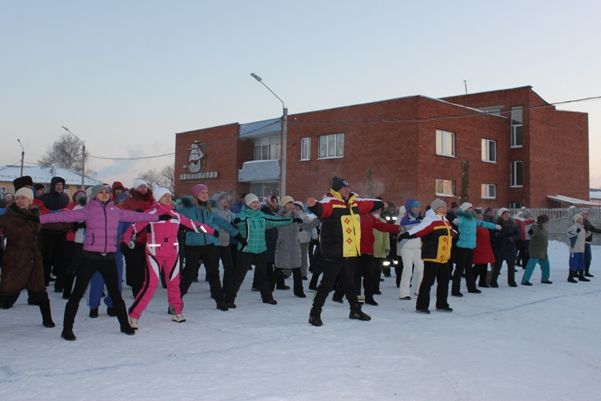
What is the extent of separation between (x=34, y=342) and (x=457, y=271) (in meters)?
7.38

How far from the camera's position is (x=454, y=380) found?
4.88m

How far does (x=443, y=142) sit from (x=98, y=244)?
28581mm

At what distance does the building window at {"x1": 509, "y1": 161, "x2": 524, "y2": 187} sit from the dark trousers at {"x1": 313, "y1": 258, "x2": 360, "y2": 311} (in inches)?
1270

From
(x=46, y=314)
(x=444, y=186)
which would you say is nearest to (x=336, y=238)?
(x=46, y=314)

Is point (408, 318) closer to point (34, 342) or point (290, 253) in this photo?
point (290, 253)

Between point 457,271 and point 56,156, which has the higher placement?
point 56,156

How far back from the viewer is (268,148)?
41969mm

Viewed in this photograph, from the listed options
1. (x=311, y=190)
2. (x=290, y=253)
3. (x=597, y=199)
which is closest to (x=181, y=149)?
(x=311, y=190)

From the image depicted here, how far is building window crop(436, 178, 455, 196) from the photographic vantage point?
3191 centimetres

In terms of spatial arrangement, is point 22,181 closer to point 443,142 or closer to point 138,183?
point 138,183

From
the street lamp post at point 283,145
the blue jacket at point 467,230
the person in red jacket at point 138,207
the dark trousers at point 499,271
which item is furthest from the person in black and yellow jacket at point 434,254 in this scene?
the street lamp post at point 283,145

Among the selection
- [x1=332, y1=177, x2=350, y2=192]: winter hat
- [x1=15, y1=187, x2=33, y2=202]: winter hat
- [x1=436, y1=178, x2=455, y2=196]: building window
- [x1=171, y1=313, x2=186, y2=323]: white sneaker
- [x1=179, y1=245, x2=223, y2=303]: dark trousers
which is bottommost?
[x1=171, y1=313, x2=186, y2=323]: white sneaker

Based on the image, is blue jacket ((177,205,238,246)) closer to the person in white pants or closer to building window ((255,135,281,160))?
the person in white pants

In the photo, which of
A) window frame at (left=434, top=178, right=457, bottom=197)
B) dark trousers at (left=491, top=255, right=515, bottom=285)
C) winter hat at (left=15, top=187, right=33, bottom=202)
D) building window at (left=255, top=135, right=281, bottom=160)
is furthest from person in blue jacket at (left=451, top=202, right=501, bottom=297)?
building window at (left=255, top=135, right=281, bottom=160)
